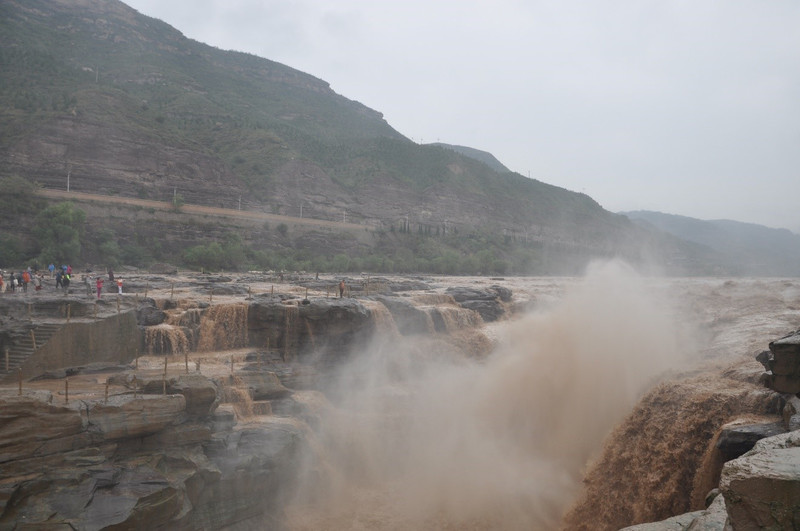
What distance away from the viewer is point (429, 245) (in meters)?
66.9

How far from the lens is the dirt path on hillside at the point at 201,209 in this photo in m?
43.4

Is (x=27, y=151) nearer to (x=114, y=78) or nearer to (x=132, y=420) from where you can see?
(x=114, y=78)

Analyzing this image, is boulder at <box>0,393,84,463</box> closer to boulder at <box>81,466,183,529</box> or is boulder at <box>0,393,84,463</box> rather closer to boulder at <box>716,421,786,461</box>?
boulder at <box>81,466,183,529</box>

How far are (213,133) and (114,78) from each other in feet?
69.8

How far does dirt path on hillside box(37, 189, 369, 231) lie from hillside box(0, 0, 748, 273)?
267cm

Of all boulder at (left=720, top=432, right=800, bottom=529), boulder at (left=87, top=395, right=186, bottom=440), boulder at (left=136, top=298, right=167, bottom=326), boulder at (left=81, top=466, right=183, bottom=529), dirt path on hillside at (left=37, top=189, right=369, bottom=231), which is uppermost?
dirt path on hillside at (left=37, top=189, right=369, bottom=231)

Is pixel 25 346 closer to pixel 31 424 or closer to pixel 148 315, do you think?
pixel 148 315

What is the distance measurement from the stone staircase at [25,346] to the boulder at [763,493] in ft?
52.1

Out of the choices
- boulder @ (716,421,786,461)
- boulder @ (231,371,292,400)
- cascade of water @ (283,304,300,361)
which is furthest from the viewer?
cascade of water @ (283,304,300,361)

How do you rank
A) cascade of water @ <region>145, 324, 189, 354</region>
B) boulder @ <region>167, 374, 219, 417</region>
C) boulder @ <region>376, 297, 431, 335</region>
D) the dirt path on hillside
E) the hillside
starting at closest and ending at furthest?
boulder @ <region>167, 374, 219, 417</region> → cascade of water @ <region>145, 324, 189, 354</region> → boulder @ <region>376, 297, 431, 335</region> → the dirt path on hillside → the hillside

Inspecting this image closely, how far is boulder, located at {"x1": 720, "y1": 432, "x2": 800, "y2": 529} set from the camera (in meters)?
4.55

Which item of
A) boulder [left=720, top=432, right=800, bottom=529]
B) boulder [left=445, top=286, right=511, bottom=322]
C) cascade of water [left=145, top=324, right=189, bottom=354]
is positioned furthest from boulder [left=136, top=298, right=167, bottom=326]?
boulder [left=720, top=432, right=800, bottom=529]

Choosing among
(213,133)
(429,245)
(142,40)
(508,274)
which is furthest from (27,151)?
(142,40)

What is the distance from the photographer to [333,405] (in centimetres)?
1708
